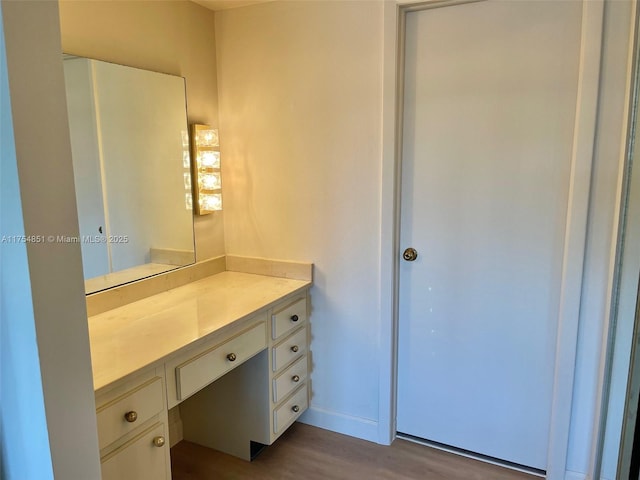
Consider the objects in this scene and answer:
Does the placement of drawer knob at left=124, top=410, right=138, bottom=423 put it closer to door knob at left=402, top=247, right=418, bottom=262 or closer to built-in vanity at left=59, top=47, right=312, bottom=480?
built-in vanity at left=59, top=47, right=312, bottom=480

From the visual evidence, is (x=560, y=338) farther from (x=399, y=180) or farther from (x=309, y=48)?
(x=309, y=48)

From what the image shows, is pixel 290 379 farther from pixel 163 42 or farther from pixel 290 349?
pixel 163 42

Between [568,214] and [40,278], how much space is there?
1.85 meters

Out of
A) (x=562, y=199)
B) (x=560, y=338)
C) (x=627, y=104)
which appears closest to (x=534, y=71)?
(x=627, y=104)

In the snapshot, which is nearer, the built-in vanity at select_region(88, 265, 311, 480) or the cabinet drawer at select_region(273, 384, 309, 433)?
the built-in vanity at select_region(88, 265, 311, 480)

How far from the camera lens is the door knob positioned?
227 centimetres

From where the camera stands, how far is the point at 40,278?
0.94 m

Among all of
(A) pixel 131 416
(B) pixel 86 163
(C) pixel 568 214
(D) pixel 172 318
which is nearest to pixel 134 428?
(A) pixel 131 416

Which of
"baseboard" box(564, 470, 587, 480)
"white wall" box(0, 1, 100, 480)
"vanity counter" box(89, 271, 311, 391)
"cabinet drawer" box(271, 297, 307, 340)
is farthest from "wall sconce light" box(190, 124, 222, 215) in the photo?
"baseboard" box(564, 470, 587, 480)

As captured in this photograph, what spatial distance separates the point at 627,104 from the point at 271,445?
221cm

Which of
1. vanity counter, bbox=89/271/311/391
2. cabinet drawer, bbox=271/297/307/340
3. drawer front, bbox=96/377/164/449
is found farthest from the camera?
cabinet drawer, bbox=271/297/307/340

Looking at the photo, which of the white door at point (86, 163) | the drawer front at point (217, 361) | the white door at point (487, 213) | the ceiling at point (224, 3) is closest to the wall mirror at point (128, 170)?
the white door at point (86, 163)

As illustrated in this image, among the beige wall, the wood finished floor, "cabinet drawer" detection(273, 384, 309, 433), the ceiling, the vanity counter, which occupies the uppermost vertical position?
the ceiling

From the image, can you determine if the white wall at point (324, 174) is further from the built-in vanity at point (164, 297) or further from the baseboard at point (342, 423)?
the built-in vanity at point (164, 297)
